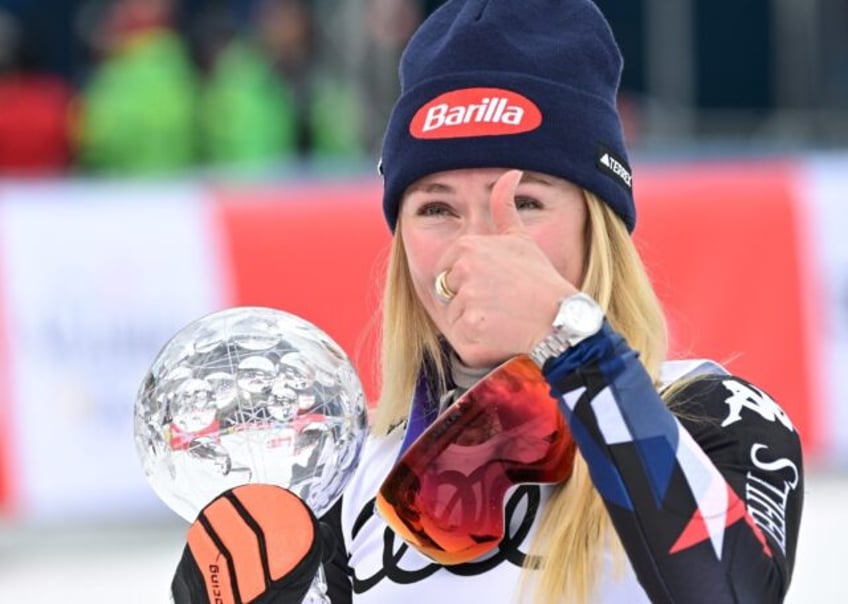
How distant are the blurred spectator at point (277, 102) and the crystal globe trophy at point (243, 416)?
661 cm

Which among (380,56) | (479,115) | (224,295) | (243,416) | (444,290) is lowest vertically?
(224,295)

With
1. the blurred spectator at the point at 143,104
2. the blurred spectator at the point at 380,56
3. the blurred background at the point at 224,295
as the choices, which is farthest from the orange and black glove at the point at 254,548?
the blurred spectator at the point at 143,104

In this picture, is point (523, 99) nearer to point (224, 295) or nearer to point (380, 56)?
point (224, 295)

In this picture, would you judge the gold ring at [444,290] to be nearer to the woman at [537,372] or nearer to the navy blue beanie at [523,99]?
the woman at [537,372]

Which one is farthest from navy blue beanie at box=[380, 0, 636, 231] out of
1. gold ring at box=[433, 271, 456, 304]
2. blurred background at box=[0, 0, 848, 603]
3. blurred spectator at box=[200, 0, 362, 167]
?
blurred spectator at box=[200, 0, 362, 167]

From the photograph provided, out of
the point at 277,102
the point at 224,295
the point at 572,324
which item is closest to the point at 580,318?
the point at 572,324

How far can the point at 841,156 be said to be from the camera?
673cm

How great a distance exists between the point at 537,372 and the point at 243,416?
1.02ft

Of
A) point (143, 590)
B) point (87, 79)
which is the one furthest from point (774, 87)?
point (143, 590)

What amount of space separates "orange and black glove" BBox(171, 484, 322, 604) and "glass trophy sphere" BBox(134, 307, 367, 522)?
0.08 m

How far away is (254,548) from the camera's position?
1.64 m

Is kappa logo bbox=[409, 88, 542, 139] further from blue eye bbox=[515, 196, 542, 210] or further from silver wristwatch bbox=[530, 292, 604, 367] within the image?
silver wristwatch bbox=[530, 292, 604, 367]

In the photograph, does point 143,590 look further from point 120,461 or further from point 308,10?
point 308,10

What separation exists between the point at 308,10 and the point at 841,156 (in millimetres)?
3155
